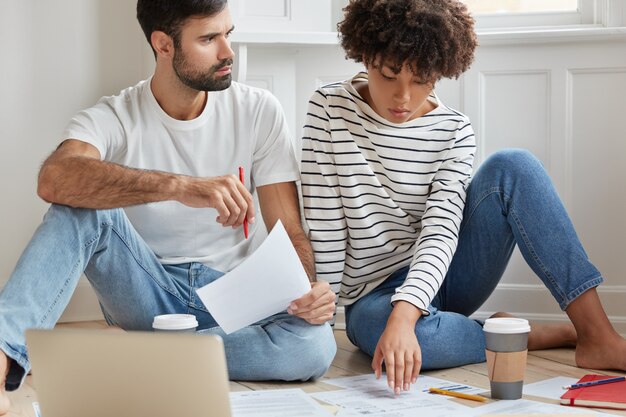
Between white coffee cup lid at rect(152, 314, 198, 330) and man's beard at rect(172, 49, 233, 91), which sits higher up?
man's beard at rect(172, 49, 233, 91)

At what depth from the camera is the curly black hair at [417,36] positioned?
1786 mm

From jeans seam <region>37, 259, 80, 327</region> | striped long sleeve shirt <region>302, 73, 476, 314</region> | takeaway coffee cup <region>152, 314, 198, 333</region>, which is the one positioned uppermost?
striped long sleeve shirt <region>302, 73, 476, 314</region>

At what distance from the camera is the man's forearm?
1676mm

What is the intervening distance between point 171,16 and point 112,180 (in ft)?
1.47

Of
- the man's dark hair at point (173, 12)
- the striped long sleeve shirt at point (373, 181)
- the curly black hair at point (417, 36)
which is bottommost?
the striped long sleeve shirt at point (373, 181)

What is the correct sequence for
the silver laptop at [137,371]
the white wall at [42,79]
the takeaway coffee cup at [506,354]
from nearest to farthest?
1. the silver laptop at [137,371]
2. the takeaway coffee cup at [506,354]
3. the white wall at [42,79]

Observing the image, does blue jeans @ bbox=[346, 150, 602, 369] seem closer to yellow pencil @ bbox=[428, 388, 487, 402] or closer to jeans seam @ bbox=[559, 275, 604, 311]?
jeans seam @ bbox=[559, 275, 604, 311]

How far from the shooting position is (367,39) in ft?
6.06

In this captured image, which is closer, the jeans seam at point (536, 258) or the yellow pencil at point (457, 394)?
the yellow pencil at point (457, 394)

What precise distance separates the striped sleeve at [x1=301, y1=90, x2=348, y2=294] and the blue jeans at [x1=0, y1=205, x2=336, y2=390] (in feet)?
0.50

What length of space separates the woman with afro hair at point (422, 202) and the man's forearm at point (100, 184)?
0.40 m

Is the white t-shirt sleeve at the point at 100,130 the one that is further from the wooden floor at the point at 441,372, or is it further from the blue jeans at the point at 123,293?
the wooden floor at the point at 441,372

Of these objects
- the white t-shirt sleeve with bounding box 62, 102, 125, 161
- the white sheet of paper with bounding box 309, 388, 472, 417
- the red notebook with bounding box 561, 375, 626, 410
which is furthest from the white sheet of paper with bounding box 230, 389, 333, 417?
the white t-shirt sleeve with bounding box 62, 102, 125, 161

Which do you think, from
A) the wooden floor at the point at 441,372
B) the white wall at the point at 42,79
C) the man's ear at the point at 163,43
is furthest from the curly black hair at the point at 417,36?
the white wall at the point at 42,79
